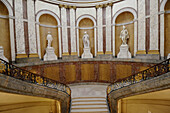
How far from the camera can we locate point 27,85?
15.1 ft

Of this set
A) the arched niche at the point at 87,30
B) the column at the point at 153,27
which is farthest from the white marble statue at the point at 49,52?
the column at the point at 153,27

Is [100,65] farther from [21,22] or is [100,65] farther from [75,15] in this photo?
[21,22]

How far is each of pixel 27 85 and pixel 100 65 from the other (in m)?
7.20

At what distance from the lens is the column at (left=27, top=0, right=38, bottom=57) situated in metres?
8.71

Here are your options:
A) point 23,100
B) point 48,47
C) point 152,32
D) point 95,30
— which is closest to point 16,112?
point 23,100

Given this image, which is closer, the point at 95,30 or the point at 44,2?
the point at 44,2

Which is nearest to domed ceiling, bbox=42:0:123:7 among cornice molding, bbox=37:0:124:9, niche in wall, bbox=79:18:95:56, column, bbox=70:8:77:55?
cornice molding, bbox=37:0:124:9

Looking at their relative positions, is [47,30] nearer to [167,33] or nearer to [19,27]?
[19,27]

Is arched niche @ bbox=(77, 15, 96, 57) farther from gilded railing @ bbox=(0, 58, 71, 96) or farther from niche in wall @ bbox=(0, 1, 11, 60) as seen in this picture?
gilded railing @ bbox=(0, 58, 71, 96)

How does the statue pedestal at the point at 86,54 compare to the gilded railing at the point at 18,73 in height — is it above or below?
above

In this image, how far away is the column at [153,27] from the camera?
25.4ft

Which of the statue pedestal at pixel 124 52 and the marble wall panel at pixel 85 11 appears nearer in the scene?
the statue pedestal at pixel 124 52

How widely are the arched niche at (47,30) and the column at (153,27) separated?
27.6ft

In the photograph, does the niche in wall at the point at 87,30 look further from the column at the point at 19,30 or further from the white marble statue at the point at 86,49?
the column at the point at 19,30
